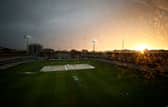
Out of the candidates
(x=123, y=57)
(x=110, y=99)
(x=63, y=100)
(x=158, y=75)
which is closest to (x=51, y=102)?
(x=63, y=100)

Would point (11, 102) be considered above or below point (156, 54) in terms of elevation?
below

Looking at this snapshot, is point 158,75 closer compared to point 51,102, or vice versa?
point 51,102

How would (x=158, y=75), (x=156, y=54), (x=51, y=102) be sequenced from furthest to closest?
(x=156, y=54) → (x=158, y=75) → (x=51, y=102)

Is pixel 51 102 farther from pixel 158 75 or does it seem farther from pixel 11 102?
pixel 158 75

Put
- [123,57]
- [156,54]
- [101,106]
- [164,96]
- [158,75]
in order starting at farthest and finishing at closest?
1. [123,57]
2. [156,54]
3. [158,75]
4. [164,96]
5. [101,106]

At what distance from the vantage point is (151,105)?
5.78m

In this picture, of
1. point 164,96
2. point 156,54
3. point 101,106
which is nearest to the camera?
point 101,106

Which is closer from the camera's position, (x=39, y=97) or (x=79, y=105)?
(x=79, y=105)

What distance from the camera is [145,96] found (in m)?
6.95

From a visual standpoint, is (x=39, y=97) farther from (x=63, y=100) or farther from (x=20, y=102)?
(x=63, y=100)

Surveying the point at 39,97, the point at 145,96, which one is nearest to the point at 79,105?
the point at 39,97

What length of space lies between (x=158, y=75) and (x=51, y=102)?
9.90 metres

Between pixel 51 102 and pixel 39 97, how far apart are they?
112 centimetres

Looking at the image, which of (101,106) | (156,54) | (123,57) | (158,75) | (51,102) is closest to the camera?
(101,106)
